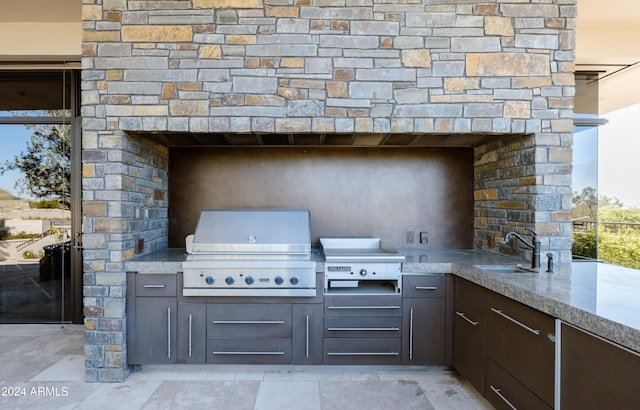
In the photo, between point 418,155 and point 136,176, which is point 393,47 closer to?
point 418,155

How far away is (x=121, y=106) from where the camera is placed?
2746 millimetres

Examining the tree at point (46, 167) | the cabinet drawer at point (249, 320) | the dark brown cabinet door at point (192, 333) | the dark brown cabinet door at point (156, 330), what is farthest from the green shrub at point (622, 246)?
the tree at point (46, 167)

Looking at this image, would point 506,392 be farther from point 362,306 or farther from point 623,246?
point 623,246

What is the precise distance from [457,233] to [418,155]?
35.6 inches

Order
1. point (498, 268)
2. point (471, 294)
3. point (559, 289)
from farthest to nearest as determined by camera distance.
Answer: point (498, 268) → point (471, 294) → point (559, 289)

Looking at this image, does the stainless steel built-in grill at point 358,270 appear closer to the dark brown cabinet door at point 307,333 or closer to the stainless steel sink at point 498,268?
the dark brown cabinet door at point 307,333

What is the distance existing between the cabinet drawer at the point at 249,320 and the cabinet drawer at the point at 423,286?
3.14 feet

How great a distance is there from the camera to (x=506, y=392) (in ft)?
6.90

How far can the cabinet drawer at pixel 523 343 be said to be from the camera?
174 cm

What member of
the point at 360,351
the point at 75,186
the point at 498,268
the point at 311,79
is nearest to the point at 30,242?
the point at 75,186

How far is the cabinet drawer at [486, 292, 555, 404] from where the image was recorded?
68.6 inches

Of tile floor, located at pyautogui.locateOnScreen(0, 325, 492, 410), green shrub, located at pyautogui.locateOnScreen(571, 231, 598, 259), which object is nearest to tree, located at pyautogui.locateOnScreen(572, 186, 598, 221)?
green shrub, located at pyautogui.locateOnScreen(571, 231, 598, 259)

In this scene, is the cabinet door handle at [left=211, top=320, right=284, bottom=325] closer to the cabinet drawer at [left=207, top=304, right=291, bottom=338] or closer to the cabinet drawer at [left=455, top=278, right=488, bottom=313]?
the cabinet drawer at [left=207, top=304, right=291, bottom=338]

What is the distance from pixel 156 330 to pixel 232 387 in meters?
0.76
